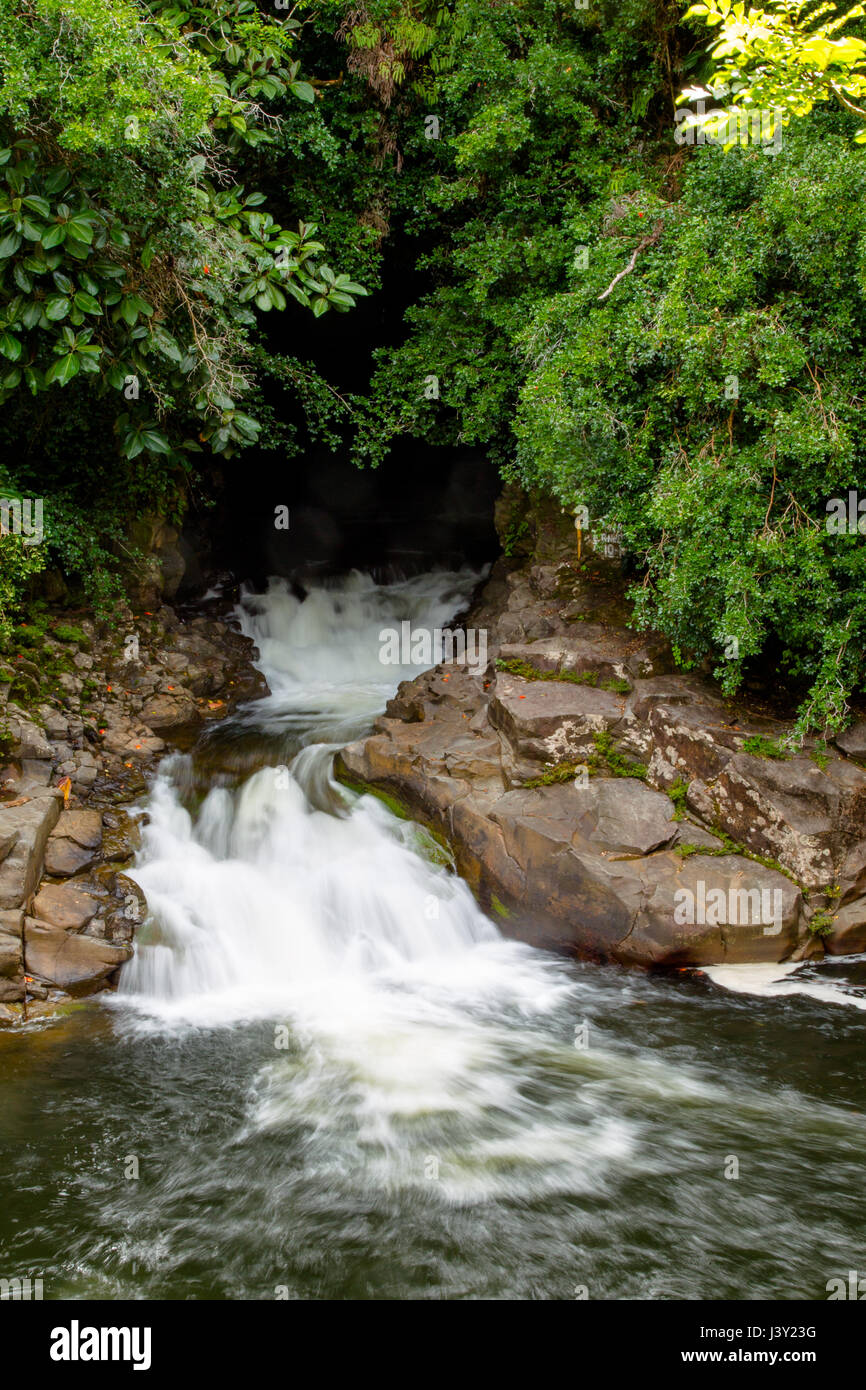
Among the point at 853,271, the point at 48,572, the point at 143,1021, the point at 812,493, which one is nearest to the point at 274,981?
the point at 143,1021

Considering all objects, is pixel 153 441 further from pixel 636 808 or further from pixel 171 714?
pixel 636 808

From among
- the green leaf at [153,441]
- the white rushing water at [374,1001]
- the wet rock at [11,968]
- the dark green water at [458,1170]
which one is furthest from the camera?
the green leaf at [153,441]

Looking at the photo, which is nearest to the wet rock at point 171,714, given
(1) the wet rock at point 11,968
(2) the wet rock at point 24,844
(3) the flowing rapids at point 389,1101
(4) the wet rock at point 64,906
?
(3) the flowing rapids at point 389,1101

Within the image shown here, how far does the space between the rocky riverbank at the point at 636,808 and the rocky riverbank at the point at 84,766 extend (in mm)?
A: 2326

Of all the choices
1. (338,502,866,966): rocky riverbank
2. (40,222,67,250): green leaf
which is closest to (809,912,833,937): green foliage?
(338,502,866,966): rocky riverbank

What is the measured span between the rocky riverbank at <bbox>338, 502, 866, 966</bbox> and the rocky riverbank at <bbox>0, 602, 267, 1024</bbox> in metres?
2.33

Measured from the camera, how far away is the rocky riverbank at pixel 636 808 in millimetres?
7379

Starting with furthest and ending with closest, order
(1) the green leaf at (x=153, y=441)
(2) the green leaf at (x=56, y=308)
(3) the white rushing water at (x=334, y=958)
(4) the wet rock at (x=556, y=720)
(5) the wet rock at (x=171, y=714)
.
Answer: (5) the wet rock at (x=171, y=714)
(4) the wet rock at (x=556, y=720)
(1) the green leaf at (x=153, y=441)
(2) the green leaf at (x=56, y=308)
(3) the white rushing water at (x=334, y=958)

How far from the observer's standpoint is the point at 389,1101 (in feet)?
18.4

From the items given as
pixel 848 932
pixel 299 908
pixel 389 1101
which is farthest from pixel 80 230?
pixel 848 932

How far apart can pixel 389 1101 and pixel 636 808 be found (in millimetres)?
3463

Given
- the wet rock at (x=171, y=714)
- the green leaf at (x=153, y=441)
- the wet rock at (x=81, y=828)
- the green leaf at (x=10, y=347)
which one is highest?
the green leaf at (x=10, y=347)

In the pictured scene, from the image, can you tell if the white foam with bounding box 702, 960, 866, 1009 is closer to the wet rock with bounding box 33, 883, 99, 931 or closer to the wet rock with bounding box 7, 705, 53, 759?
the wet rock with bounding box 33, 883, 99, 931

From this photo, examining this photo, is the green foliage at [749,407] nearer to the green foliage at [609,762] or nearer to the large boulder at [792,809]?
the large boulder at [792,809]
